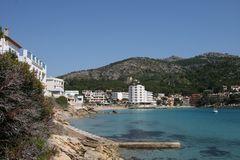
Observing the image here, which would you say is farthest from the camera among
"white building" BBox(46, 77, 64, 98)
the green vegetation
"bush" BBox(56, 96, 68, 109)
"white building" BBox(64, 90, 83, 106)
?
"white building" BBox(64, 90, 83, 106)

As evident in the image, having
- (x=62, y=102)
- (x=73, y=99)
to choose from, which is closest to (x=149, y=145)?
(x=62, y=102)

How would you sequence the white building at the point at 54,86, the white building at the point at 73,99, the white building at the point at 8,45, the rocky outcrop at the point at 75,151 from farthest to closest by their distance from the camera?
the white building at the point at 73,99 < the white building at the point at 54,86 < the white building at the point at 8,45 < the rocky outcrop at the point at 75,151

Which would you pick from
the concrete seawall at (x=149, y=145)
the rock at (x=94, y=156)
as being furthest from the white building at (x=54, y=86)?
the rock at (x=94, y=156)

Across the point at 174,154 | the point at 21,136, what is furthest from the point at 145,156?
the point at 21,136

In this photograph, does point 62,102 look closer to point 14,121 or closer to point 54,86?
point 54,86

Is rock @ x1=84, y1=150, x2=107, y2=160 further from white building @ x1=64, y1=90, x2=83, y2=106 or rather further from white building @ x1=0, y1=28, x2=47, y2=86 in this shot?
white building @ x1=64, y1=90, x2=83, y2=106

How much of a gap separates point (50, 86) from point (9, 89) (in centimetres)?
9070

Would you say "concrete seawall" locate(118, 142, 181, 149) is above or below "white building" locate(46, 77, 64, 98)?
below

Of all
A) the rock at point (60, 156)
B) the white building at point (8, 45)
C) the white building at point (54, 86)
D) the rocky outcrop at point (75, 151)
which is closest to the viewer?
the rock at point (60, 156)

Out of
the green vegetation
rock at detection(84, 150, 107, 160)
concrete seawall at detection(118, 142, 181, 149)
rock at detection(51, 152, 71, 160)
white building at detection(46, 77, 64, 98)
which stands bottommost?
concrete seawall at detection(118, 142, 181, 149)

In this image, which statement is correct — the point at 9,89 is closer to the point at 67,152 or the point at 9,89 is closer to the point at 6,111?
the point at 6,111

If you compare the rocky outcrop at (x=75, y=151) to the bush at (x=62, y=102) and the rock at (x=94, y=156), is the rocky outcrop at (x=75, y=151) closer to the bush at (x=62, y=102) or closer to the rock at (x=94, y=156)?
the rock at (x=94, y=156)

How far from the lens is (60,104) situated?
10212 centimetres

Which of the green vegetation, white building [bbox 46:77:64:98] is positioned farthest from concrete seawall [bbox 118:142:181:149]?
white building [bbox 46:77:64:98]
